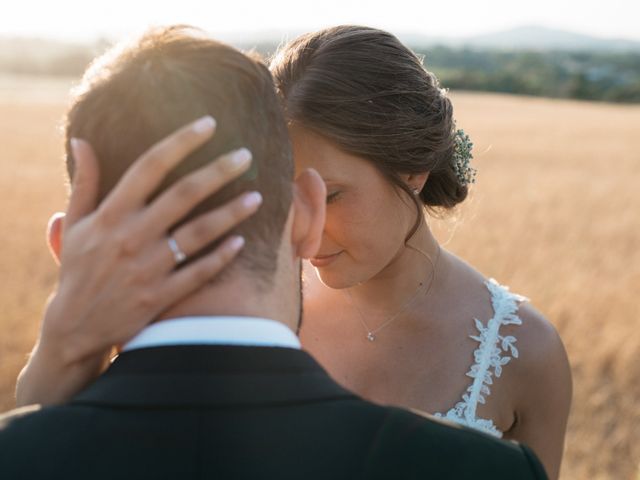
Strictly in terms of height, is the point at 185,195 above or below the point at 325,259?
above

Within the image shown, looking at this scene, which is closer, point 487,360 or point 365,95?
point 365,95

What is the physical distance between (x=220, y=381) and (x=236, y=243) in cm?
25

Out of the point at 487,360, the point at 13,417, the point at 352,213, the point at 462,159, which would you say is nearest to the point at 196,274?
the point at 13,417

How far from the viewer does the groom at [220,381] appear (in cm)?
126

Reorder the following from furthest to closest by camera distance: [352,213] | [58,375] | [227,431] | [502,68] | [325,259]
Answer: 1. [502,68]
2. [325,259]
3. [352,213]
4. [58,375]
5. [227,431]

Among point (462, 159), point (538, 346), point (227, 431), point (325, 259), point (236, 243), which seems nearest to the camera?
point (227, 431)

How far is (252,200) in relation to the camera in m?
1.38

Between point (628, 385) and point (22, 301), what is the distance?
690 cm

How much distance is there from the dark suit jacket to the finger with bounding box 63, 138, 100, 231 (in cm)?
28

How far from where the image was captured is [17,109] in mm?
38062

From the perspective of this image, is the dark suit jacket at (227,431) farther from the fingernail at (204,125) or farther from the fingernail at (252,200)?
the fingernail at (204,125)

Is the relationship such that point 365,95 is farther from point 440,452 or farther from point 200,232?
point 440,452

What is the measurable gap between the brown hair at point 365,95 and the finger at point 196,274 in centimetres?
155

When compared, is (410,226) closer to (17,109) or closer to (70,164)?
(70,164)
